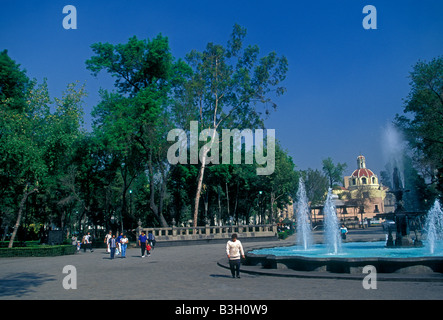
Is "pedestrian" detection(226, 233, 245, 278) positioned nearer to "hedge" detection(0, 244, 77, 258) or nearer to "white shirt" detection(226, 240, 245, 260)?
"white shirt" detection(226, 240, 245, 260)

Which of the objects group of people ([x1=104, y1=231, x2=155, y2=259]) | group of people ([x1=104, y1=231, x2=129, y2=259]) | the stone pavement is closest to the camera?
the stone pavement

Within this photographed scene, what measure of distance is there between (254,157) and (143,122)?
24898 millimetres

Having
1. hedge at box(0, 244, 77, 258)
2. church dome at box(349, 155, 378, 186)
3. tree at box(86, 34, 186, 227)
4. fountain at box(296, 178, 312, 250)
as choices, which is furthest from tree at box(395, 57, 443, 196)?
church dome at box(349, 155, 378, 186)

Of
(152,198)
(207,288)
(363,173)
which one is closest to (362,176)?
(363,173)

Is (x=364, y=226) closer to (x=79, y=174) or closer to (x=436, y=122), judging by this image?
(x=436, y=122)

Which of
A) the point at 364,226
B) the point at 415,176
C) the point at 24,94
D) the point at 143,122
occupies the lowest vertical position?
the point at 364,226

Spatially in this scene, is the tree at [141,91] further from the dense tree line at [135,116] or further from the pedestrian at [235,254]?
the pedestrian at [235,254]

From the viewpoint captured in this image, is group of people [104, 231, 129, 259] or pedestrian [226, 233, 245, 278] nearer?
pedestrian [226, 233, 245, 278]

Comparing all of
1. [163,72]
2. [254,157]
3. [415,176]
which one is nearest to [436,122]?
[415,176]

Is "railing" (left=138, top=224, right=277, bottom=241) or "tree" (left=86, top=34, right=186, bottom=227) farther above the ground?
"tree" (left=86, top=34, right=186, bottom=227)

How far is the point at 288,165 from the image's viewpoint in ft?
186

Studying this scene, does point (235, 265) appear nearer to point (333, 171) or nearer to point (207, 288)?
point (207, 288)

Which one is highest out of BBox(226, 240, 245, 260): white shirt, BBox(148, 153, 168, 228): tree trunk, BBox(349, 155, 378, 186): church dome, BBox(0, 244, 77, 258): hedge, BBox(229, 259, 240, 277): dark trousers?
BBox(349, 155, 378, 186): church dome
